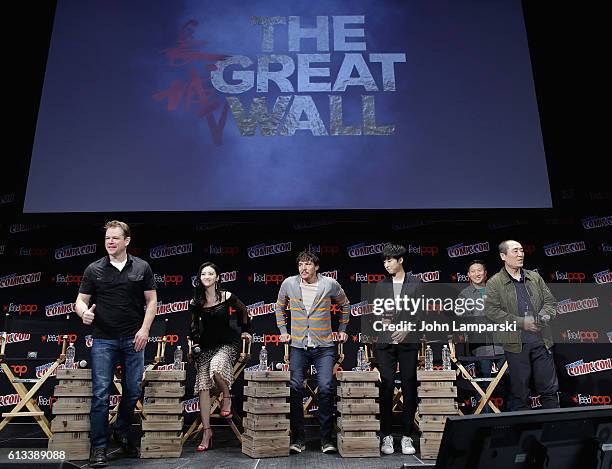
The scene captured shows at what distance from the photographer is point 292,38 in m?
4.86

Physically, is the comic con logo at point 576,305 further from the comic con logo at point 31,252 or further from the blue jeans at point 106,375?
the comic con logo at point 31,252

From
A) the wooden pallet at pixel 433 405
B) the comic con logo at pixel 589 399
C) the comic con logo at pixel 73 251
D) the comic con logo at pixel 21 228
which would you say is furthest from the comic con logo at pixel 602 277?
the comic con logo at pixel 21 228

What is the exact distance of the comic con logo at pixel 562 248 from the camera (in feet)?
19.3

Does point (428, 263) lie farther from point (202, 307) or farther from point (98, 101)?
point (98, 101)

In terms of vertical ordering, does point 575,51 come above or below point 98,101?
above

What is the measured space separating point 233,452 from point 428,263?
10.5 feet

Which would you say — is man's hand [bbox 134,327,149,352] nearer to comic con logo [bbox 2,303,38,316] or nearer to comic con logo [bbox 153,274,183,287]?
comic con logo [bbox 153,274,183,287]

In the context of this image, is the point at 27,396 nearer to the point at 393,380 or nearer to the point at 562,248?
the point at 393,380

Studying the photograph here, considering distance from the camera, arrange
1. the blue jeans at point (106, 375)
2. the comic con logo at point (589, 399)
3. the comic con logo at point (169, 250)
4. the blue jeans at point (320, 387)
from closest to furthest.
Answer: the blue jeans at point (106, 375) → the blue jeans at point (320, 387) → the comic con logo at point (589, 399) → the comic con logo at point (169, 250)

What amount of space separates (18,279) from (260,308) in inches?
110

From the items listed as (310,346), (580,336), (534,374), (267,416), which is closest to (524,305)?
(534,374)

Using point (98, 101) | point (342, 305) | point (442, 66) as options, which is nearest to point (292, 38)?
point (442, 66)

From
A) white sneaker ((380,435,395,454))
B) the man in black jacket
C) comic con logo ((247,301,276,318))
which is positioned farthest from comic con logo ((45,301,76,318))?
white sneaker ((380,435,395,454))

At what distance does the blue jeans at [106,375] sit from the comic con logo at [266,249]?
2558 mm
